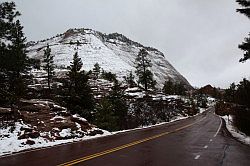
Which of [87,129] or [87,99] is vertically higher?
[87,99]

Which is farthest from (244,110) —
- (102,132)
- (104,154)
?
(104,154)

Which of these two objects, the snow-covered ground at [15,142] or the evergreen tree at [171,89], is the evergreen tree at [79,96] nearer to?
the snow-covered ground at [15,142]

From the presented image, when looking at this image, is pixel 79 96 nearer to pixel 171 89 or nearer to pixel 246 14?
pixel 246 14

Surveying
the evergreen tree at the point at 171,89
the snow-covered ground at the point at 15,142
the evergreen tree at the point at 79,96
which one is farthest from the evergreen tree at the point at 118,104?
the evergreen tree at the point at 171,89

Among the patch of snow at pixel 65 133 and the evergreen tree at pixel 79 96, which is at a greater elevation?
the evergreen tree at pixel 79 96

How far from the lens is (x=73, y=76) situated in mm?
34938

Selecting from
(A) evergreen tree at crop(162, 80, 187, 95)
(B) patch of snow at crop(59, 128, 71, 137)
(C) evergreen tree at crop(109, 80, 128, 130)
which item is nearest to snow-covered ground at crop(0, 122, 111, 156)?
(B) patch of snow at crop(59, 128, 71, 137)

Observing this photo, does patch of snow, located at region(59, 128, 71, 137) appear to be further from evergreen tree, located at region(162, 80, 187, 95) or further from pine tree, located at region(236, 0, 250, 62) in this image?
evergreen tree, located at region(162, 80, 187, 95)

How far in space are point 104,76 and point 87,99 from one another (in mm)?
83863

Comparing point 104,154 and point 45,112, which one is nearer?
point 104,154

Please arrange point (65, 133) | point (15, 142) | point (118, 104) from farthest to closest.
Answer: point (118, 104) → point (65, 133) → point (15, 142)

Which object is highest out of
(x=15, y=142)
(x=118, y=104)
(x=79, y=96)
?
(x=79, y=96)

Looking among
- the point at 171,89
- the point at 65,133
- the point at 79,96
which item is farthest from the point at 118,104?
the point at 171,89

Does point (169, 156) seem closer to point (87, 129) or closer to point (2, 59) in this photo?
point (87, 129)
